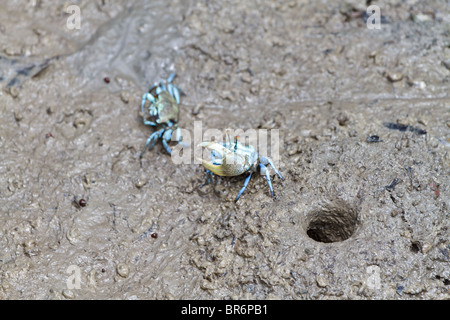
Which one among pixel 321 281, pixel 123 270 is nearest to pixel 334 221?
pixel 321 281

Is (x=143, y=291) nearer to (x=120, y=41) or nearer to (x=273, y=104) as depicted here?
(x=273, y=104)

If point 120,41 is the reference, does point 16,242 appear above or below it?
below

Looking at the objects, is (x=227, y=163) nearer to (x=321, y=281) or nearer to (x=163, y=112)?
(x=321, y=281)

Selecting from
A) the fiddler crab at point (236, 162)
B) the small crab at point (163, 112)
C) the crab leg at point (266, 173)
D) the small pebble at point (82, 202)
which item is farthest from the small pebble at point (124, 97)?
the crab leg at point (266, 173)

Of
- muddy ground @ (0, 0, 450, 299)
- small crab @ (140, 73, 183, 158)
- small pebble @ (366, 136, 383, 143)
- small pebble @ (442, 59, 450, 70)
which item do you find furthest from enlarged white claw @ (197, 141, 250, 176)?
small pebble @ (442, 59, 450, 70)

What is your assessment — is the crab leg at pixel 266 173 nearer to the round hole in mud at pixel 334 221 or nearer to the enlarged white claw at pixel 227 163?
the enlarged white claw at pixel 227 163
